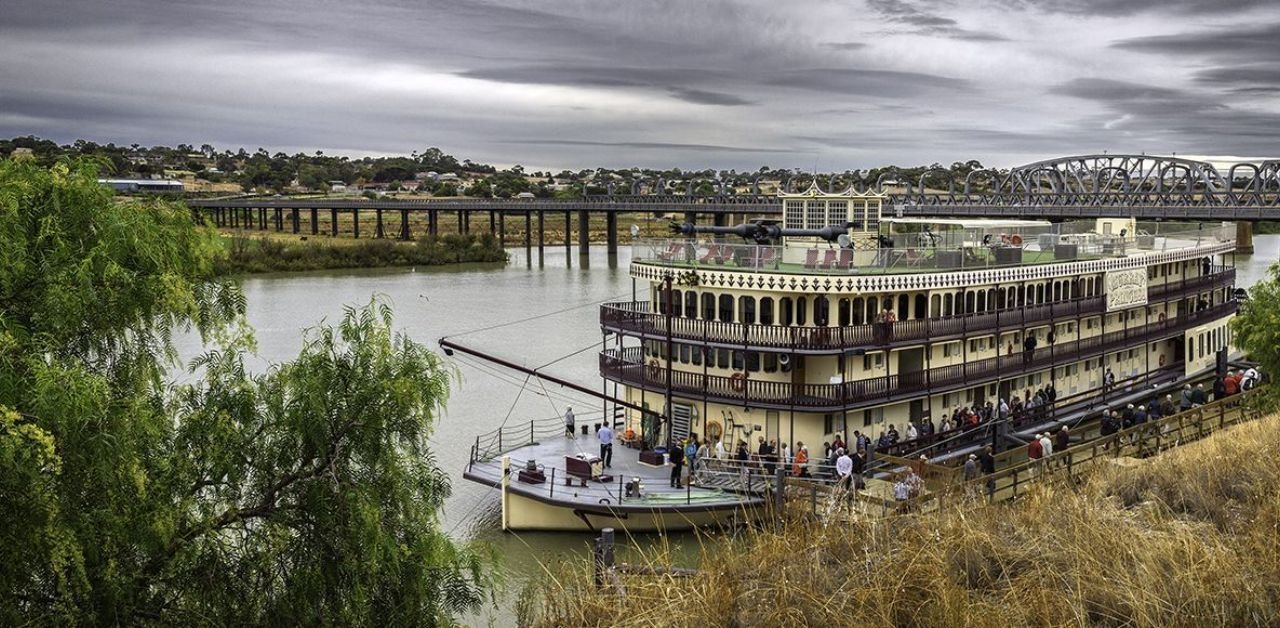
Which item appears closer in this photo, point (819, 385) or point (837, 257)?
point (819, 385)

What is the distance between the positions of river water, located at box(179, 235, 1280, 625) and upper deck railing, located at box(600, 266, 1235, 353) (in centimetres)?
421

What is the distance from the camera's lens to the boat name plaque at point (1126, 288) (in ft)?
102

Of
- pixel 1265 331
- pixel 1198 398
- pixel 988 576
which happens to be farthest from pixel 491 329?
pixel 988 576

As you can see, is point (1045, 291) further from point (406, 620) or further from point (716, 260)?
point (406, 620)

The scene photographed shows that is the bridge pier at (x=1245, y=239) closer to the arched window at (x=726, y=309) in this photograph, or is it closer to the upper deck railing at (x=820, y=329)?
the upper deck railing at (x=820, y=329)

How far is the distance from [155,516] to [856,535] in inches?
254

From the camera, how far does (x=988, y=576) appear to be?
10.5 metres

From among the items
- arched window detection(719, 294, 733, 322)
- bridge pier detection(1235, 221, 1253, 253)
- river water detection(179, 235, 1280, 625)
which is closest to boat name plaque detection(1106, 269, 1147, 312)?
arched window detection(719, 294, 733, 322)

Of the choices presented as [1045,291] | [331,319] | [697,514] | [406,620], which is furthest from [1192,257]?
[331,319]

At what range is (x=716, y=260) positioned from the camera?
83.6ft

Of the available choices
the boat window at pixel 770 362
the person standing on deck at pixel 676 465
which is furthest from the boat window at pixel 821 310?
the person standing on deck at pixel 676 465

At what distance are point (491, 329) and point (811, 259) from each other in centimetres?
2631

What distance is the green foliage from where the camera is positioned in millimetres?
24344

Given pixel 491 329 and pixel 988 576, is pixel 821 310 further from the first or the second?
pixel 491 329
